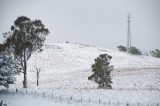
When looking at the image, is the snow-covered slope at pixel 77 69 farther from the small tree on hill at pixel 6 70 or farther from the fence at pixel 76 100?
the small tree on hill at pixel 6 70

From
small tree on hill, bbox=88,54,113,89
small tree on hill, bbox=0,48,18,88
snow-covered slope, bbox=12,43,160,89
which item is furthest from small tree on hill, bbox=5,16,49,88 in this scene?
snow-covered slope, bbox=12,43,160,89

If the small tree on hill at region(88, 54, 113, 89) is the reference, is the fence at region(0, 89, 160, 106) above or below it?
below

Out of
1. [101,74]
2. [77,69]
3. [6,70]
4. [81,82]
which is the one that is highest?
[77,69]

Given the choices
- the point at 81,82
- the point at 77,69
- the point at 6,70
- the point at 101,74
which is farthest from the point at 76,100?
the point at 77,69

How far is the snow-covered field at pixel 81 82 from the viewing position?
36.2 metres

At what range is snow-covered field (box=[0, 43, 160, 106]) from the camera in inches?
1423

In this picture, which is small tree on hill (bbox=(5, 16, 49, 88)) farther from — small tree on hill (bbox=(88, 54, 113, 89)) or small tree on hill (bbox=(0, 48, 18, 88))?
small tree on hill (bbox=(88, 54, 113, 89))

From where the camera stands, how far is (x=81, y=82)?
232ft

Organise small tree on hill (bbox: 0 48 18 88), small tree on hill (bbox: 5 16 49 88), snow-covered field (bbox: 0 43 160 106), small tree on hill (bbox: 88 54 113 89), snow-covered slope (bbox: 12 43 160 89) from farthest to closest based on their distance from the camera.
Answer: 1. snow-covered slope (bbox: 12 43 160 89)
2. small tree on hill (bbox: 88 54 113 89)
3. small tree on hill (bbox: 5 16 49 88)
4. snow-covered field (bbox: 0 43 160 106)
5. small tree on hill (bbox: 0 48 18 88)

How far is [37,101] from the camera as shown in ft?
106

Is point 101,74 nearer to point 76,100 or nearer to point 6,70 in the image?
point 76,100

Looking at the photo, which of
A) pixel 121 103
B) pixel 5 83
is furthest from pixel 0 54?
pixel 121 103

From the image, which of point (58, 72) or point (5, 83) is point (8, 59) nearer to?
point (5, 83)

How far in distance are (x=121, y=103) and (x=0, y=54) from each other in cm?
1604
